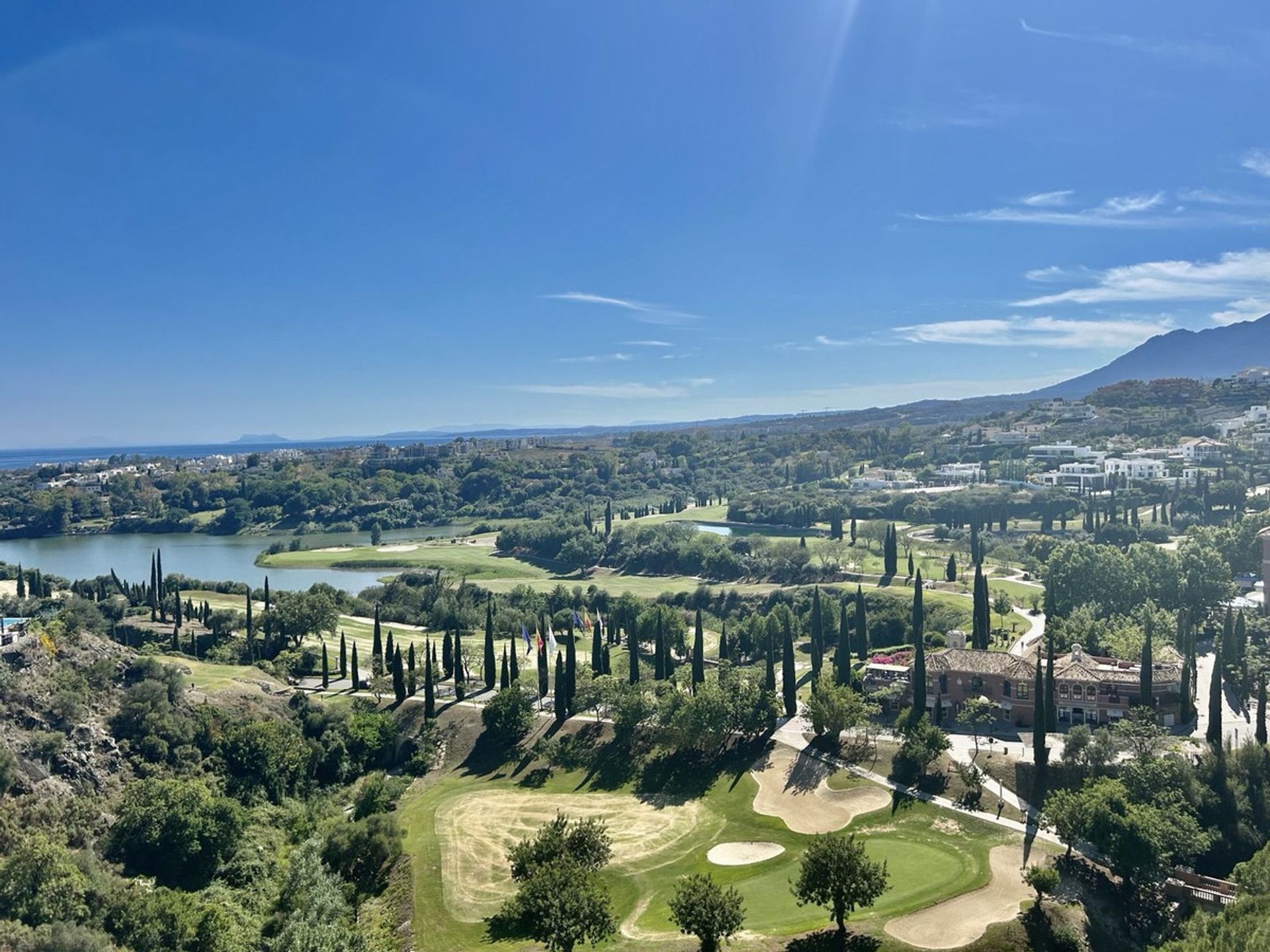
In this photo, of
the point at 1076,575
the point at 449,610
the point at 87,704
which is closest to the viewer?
the point at 87,704

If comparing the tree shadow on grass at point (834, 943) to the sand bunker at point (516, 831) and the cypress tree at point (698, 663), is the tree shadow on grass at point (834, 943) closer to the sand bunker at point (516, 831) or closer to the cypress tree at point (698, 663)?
the sand bunker at point (516, 831)

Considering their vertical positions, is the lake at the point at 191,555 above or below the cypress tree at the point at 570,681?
below

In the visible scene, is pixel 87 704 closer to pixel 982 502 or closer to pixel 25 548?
pixel 982 502

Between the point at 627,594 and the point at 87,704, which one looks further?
the point at 627,594

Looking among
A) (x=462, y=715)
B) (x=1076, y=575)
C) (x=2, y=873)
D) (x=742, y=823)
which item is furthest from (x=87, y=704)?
(x=1076, y=575)

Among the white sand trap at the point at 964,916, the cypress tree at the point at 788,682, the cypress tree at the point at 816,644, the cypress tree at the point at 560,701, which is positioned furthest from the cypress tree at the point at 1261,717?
the cypress tree at the point at 560,701

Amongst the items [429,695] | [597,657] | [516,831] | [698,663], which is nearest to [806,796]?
[516,831]

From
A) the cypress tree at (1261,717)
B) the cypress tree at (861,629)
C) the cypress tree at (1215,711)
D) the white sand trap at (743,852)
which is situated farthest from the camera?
the cypress tree at (861,629)
